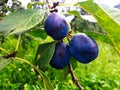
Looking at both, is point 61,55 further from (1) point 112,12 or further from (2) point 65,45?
(1) point 112,12

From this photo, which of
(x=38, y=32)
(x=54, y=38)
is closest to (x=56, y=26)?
(x=54, y=38)

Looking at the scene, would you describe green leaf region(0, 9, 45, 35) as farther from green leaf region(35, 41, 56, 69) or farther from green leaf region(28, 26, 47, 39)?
green leaf region(28, 26, 47, 39)

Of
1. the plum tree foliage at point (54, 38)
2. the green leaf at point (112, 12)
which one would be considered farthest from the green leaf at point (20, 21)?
the green leaf at point (112, 12)

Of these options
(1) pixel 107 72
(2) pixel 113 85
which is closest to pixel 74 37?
(2) pixel 113 85

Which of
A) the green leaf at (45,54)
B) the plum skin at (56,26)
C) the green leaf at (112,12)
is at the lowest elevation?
the green leaf at (45,54)

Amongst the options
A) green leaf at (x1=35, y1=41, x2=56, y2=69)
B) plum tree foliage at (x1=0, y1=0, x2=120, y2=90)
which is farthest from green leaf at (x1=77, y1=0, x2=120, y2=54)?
green leaf at (x1=35, y1=41, x2=56, y2=69)

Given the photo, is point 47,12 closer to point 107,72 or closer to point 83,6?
point 83,6

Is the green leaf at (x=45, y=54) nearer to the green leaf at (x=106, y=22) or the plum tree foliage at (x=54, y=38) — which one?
the plum tree foliage at (x=54, y=38)
